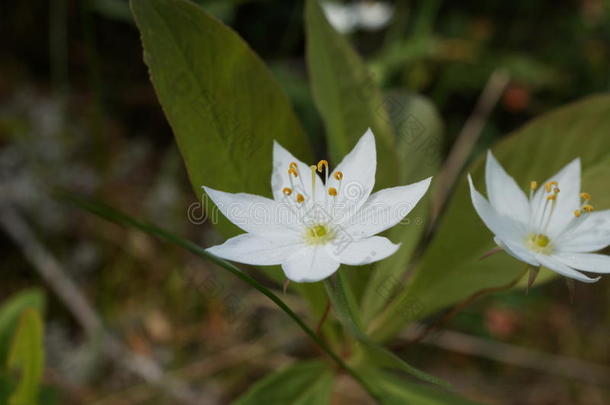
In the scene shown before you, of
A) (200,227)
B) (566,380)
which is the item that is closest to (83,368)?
(200,227)

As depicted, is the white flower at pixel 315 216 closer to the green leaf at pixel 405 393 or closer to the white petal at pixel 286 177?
the white petal at pixel 286 177

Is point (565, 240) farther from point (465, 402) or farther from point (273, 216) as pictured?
point (273, 216)

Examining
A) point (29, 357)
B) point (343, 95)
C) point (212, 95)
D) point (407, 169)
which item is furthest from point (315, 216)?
point (29, 357)

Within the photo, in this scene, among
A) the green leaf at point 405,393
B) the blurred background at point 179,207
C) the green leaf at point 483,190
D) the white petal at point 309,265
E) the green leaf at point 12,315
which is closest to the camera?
the white petal at point 309,265

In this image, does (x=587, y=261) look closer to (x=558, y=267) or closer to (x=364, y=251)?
(x=558, y=267)

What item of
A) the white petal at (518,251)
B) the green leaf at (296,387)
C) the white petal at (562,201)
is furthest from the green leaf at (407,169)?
the white petal at (518,251)

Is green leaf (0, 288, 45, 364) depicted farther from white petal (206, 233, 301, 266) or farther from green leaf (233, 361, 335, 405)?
white petal (206, 233, 301, 266)

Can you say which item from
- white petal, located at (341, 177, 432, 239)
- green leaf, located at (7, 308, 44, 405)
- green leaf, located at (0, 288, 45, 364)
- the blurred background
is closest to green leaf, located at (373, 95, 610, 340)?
white petal, located at (341, 177, 432, 239)
